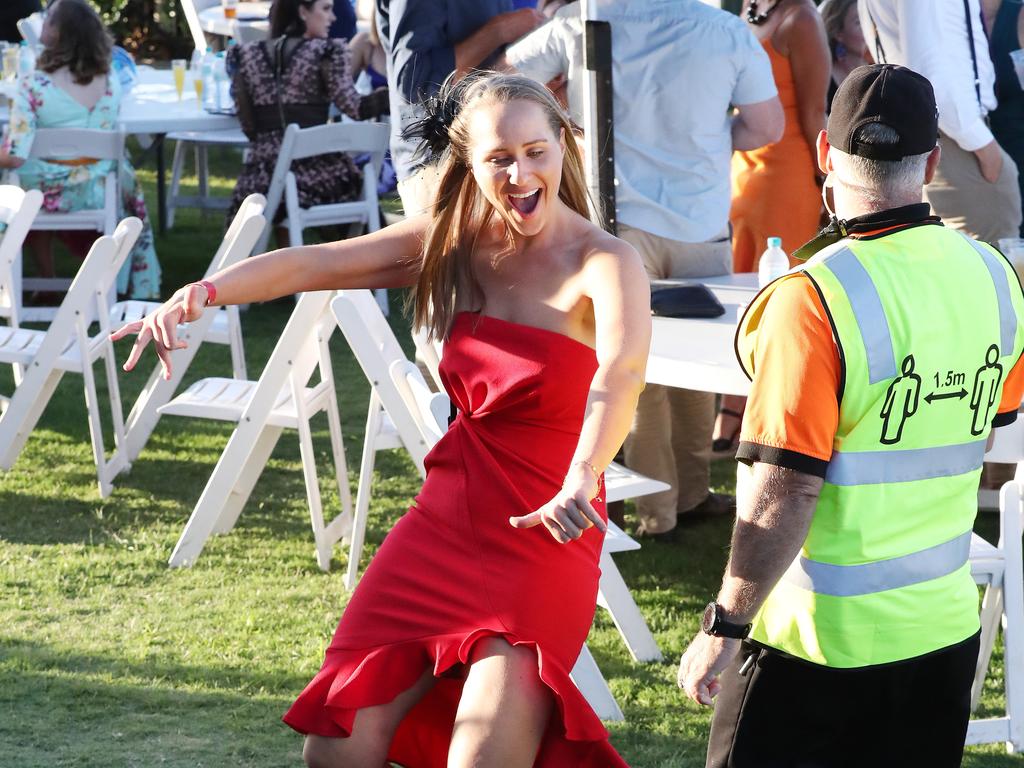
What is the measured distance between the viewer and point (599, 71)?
412cm

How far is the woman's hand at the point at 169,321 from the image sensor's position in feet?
7.54

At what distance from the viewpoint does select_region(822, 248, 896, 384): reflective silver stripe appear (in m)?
1.95

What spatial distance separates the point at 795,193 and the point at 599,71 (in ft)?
5.65

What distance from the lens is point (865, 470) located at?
79.1 inches

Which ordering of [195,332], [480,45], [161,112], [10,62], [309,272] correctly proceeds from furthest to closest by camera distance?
[10,62], [161,112], [195,332], [480,45], [309,272]

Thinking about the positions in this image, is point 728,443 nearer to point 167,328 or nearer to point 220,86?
point 167,328

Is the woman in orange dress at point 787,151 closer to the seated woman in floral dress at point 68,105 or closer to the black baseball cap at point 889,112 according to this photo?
the black baseball cap at point 889,112

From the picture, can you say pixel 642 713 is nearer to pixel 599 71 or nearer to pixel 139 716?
pixel 139 716

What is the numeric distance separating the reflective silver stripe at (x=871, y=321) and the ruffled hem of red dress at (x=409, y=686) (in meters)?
0.77

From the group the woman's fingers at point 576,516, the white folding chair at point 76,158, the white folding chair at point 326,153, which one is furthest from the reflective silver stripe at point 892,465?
the white folding chair at point 326,153

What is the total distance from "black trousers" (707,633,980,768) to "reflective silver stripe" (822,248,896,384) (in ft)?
1.47

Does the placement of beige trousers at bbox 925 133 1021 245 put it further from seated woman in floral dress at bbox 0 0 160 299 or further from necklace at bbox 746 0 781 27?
seated woman in floral dress at bbox 0 0 160 299

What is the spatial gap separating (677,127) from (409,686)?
260 cm

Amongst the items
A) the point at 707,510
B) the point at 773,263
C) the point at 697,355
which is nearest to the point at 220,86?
the point at 707,510
